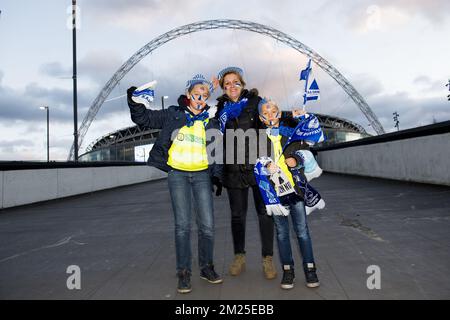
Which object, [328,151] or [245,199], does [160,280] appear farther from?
[328,151]

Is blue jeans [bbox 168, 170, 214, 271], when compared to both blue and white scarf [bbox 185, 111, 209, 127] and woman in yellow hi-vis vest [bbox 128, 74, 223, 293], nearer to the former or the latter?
woman in yellow hi-vis vest [bbox 128, 74, 223, 293]

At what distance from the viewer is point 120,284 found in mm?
2986

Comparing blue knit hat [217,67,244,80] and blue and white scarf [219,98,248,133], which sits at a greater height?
blue knit hat [217,67,244,80]

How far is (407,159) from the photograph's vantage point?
10688 mm

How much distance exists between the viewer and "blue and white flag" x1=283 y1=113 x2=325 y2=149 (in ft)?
9.07

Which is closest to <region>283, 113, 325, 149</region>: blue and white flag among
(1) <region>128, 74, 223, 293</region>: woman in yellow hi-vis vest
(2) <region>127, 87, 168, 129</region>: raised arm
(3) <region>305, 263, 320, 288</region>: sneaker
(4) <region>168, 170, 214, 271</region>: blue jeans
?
(1) <region>128, 74, 223, 293</region>: woman in yellow hi-vis vest

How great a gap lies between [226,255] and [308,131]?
1831 mm

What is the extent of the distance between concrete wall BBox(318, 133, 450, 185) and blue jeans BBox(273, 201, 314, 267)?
7656 mm

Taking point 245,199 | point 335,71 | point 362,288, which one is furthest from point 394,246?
point 335,71

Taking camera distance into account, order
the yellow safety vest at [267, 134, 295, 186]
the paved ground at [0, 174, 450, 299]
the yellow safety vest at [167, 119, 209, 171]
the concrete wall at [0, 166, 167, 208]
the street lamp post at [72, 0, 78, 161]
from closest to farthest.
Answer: the paved ground at [0, 174, 450, 299] → the yellow safety vest at [267, 134, 295, 186] → the yellow safety vest at [167, 119, 209, 171] → the concrete wall at [0, 166, 167, 208] → the street lamp post at [72, 0, 78, 161]

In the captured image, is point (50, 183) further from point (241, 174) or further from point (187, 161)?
point (241, 174)

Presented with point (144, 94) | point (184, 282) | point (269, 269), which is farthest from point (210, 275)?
point (144, 94)

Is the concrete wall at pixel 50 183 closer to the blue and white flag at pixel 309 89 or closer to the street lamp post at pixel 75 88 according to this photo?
the street lamp post at pixel 75 88
